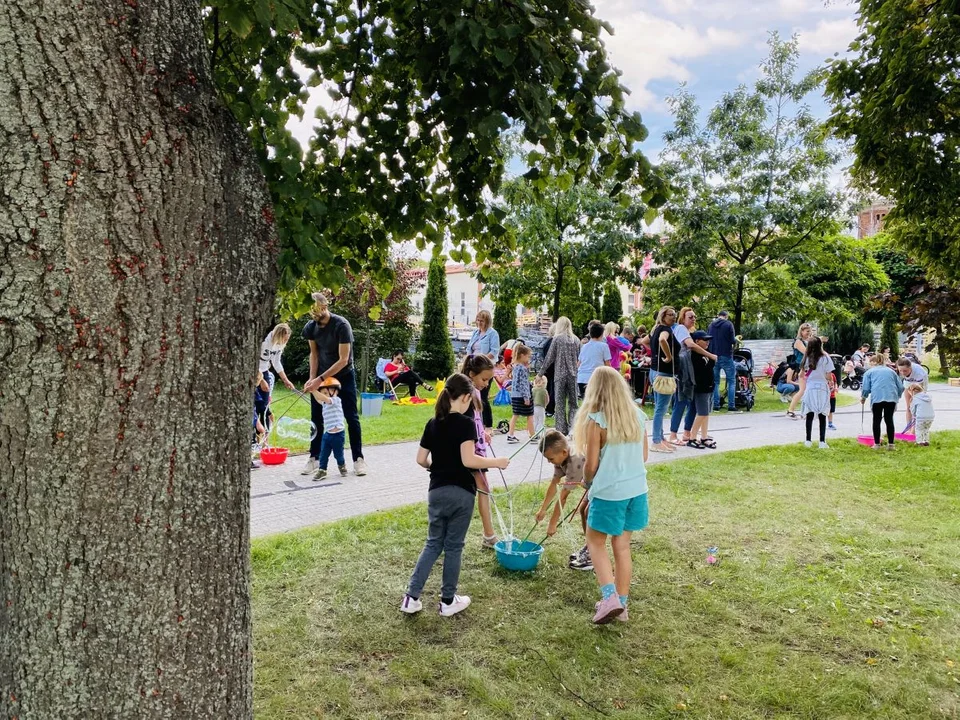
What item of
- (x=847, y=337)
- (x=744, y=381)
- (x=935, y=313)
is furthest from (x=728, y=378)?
(x=847, y=337)

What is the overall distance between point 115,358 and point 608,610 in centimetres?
332

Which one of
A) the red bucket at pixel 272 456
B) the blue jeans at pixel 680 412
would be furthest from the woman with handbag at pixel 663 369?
the red bucket at pixel 272 456

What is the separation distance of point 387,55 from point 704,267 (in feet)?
45.7

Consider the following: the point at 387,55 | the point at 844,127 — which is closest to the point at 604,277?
the point at 844,127

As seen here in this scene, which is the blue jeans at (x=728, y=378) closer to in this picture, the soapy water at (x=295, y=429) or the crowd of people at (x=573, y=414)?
the crowd of people at (x=573, y=414)

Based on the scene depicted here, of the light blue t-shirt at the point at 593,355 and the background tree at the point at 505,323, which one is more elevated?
the background tree at the point at 505,323

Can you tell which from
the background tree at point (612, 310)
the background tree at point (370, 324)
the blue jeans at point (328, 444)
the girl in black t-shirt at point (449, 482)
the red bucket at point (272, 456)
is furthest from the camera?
the background tree at point (612, 310)

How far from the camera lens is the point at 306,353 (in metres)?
19.4

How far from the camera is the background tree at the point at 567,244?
18.1 metres

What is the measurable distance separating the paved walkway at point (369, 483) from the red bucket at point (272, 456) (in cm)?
10

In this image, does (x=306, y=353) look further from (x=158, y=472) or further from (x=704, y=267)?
(x=158, y=472)

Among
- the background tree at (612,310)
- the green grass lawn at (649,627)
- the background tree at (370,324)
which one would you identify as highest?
the background tree at (612,310)

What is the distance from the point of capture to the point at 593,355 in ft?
30.0

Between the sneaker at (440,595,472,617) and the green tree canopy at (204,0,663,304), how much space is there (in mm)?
2136
